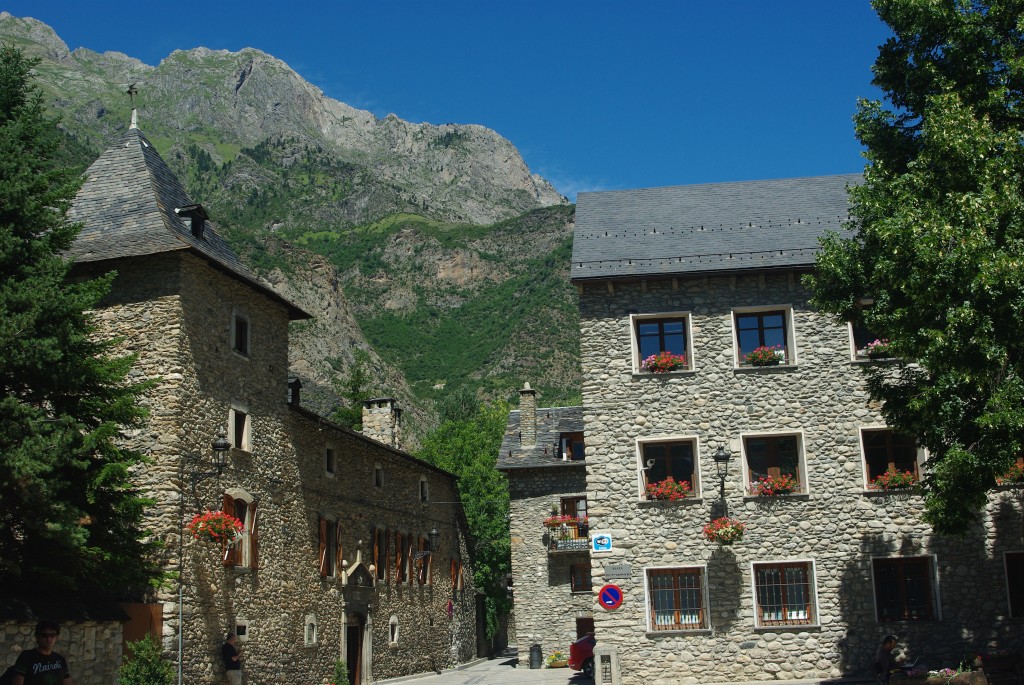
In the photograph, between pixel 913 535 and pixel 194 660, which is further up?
pixel 913 535

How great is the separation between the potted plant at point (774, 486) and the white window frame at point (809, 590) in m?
1.42

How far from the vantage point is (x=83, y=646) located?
16.0m

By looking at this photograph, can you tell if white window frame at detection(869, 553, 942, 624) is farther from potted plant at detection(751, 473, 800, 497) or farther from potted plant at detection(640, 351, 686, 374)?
potted plant at detection(640, 351, 686, 374)

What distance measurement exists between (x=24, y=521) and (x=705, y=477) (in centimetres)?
1352

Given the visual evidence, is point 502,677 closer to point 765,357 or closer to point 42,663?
point 765,357

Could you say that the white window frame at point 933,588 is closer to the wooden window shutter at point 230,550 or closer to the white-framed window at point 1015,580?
the white-framed window at point 1015,580

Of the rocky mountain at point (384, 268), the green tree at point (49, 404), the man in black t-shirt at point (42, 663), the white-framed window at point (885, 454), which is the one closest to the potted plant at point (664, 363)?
the white-framed window at point (885, 454)

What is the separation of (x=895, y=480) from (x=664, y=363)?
5.50 meters

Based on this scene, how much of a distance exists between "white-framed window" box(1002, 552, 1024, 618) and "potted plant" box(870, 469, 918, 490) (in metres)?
2.40

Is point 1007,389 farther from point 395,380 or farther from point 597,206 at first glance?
point 395,380

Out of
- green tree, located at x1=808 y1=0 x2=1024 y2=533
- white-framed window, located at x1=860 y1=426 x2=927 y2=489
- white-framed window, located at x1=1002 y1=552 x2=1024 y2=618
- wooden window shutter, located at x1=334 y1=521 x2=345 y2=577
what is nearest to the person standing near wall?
wooden window shutter, located at x1=334 y1=521 x2=345 y2=577

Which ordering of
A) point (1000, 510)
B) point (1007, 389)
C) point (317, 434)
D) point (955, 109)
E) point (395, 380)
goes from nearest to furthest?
point (1007, 389) < point (955, 109) < point (1000, 510) < point (317, 434) < point (395, 380)

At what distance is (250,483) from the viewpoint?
21.8m

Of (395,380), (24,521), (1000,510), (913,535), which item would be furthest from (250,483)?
(395,380)
